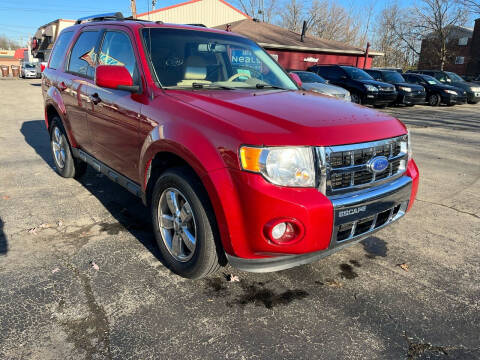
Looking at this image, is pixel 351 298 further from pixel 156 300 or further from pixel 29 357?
pixel 29 357

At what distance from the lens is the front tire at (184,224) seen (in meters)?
2.47

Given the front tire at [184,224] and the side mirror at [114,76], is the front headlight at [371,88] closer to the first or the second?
the side mirror at [114,76]

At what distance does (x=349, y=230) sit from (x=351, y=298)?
0.60 metres

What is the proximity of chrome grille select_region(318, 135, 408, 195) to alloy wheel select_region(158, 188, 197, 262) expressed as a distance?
0.97 m

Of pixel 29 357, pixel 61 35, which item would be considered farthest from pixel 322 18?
pixel 29 357

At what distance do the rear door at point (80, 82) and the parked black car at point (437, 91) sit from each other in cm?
1786

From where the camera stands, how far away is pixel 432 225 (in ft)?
13.1

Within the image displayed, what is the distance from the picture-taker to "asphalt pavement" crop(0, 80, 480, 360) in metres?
2.19

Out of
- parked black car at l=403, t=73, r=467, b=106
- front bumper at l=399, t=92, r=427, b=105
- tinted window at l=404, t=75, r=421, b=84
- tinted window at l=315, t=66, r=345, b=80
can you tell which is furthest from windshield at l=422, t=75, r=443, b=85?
tinted window at l=315, t=66, r=345, b=80

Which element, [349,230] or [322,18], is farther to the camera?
[322,18]

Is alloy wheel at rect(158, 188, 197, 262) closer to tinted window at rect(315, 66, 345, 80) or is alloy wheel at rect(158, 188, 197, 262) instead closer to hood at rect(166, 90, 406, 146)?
hood at rect(166, 90, 406, 146)

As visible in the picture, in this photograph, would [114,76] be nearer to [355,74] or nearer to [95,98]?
[95,98]

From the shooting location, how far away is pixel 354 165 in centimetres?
240

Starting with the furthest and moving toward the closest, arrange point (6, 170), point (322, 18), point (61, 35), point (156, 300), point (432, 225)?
point (322, 18)
point (6, 170)
point (61, 35)
point (432, 225)
point (156, 300)
